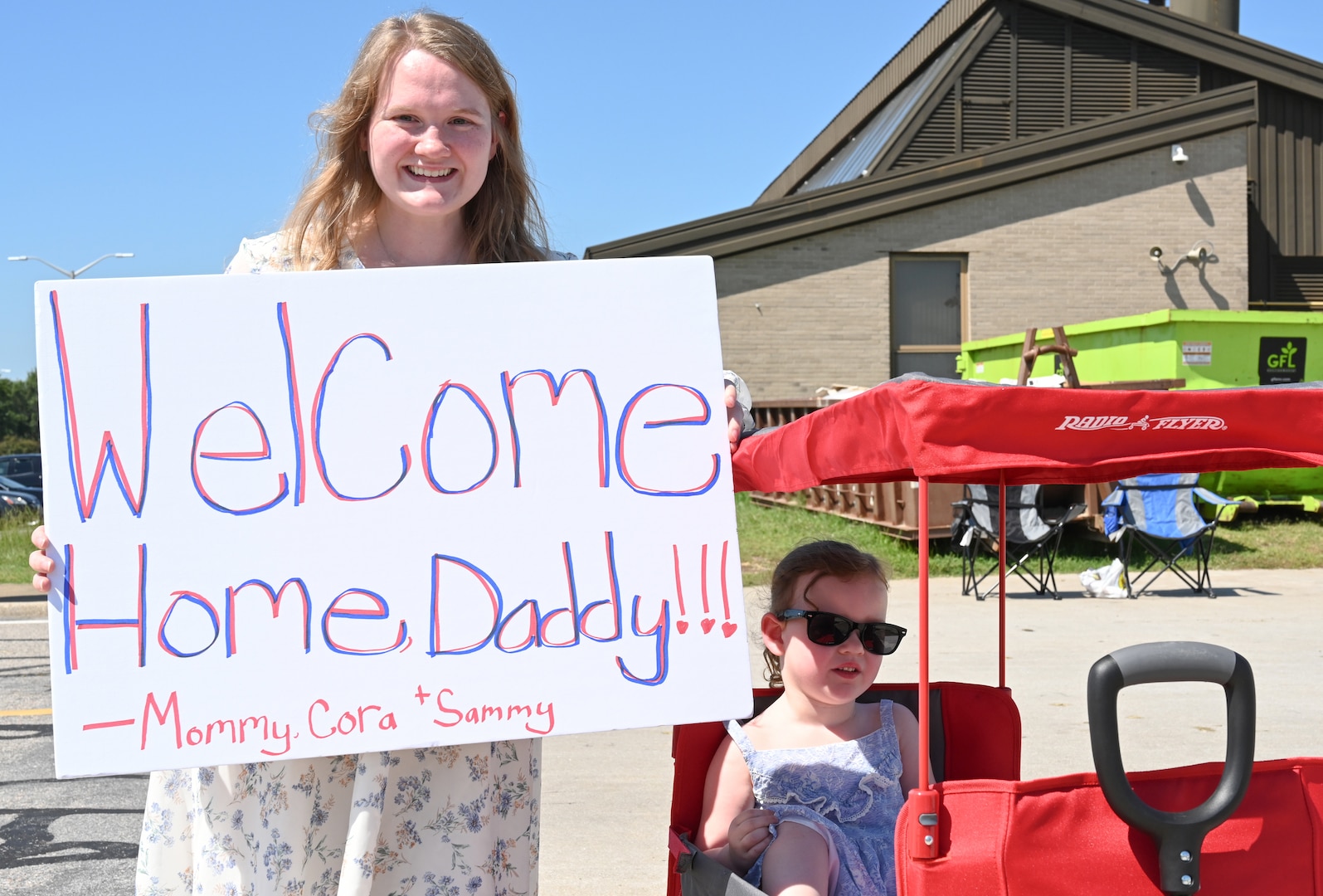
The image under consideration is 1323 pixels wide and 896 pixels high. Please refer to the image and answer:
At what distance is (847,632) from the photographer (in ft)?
8.26

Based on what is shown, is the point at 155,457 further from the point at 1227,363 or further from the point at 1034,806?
the point at 1227,363

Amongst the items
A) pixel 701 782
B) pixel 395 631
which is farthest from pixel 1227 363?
pixel 395 631

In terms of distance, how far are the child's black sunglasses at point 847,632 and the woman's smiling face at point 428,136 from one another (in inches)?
46.0

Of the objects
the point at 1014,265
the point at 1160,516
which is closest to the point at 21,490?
the point at 1014,265

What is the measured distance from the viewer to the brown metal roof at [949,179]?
A: 692 inches

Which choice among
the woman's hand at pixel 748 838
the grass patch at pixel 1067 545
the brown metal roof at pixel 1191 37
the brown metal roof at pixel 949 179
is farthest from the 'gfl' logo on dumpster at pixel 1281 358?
the woman's hand at pixel 748 838

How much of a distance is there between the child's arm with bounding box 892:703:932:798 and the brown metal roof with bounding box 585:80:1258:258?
47.9 feet

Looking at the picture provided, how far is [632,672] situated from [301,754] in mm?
547

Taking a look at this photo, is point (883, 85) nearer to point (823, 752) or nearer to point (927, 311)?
point (927, 311)

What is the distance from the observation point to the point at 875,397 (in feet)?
6.47

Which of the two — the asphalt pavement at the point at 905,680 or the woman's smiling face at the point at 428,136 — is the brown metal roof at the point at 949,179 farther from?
the woman's smiling face at the point at 428,136

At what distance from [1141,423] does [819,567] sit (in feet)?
2.78

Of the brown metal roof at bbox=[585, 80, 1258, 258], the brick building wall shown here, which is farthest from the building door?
the brown metal roof at bbox=[585, 80, 1258, 258]

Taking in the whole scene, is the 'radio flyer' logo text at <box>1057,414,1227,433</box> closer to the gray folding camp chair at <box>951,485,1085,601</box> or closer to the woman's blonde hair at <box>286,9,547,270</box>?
the woman's blonde hair at <box>286,9,547,270</box>
